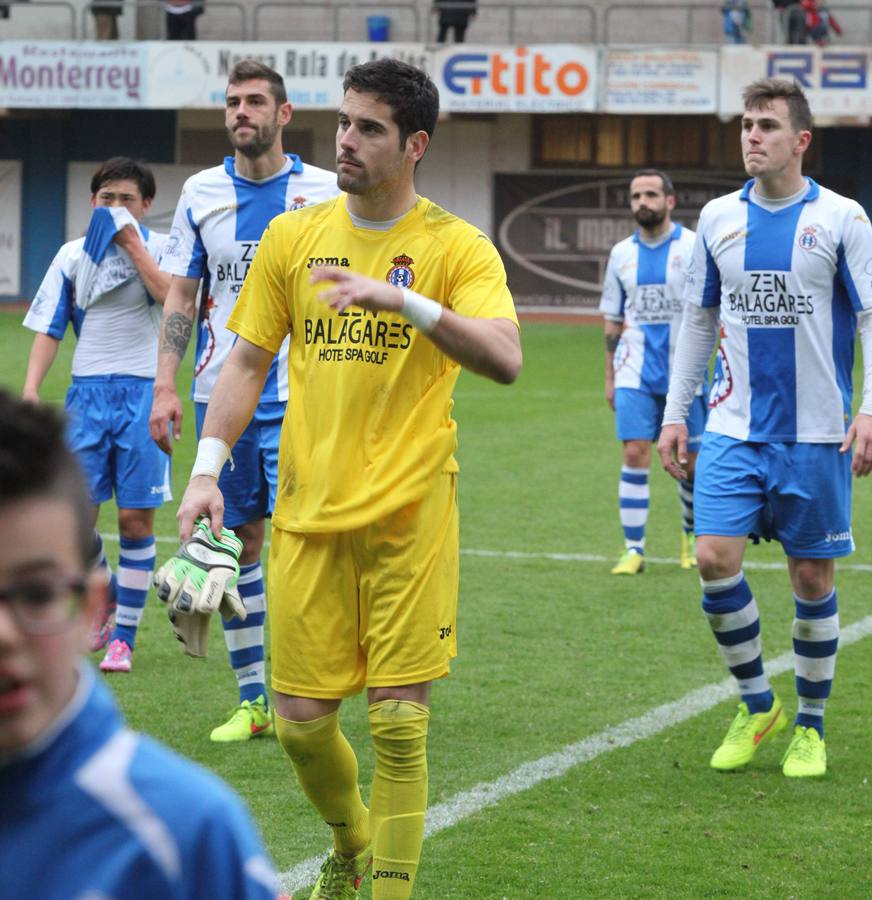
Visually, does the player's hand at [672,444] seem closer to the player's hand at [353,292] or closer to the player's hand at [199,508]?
the player's hand at [199,508]

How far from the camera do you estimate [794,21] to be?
33.1 meters

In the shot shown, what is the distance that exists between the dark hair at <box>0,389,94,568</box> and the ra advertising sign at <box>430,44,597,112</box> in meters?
31.5

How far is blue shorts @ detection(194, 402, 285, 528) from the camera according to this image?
6.04 meters

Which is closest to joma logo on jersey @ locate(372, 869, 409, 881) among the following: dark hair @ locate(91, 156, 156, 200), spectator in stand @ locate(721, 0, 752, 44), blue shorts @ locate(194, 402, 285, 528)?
blue shorts @ locate(194, 402, 285, 528)

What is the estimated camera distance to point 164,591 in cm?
369

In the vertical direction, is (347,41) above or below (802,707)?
above

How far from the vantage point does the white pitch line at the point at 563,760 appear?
5164 millimetres

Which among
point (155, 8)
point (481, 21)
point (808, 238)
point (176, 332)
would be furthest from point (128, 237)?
point (155, 8)

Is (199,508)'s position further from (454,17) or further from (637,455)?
(454,17)

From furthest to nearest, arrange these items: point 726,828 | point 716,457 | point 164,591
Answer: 1. point 716,457
2. point 726,828
3. point 164,591

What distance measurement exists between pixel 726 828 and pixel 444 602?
1.59 meters

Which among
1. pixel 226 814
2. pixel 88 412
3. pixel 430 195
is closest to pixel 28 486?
pixel 226 814

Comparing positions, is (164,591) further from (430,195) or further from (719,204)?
(430,195)

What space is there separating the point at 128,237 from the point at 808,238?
3124 mm
